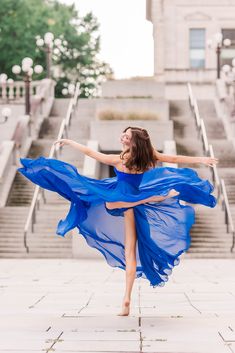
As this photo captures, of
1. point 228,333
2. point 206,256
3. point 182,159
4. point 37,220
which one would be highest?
point 182,159

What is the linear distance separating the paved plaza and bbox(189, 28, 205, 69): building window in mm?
31378

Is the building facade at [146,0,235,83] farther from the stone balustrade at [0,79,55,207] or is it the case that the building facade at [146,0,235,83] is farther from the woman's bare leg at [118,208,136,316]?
the woman's bare leg at [118,208,136,316]

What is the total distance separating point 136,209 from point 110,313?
3.76 ft

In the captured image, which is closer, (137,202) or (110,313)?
(137,202)

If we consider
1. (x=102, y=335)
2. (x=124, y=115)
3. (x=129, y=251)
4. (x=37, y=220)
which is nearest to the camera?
(x=102, y=335)

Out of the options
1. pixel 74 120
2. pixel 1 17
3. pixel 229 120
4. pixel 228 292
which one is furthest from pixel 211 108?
pixel 228 292

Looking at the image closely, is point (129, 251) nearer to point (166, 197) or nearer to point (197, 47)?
point (166, 197)

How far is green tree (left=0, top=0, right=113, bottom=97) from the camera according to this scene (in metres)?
49.4

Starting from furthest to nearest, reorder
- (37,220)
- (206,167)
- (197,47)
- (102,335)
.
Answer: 1. (197,47)
2. (206,167)
3. (37,220)
4. (102,335)

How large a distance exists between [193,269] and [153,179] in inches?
316

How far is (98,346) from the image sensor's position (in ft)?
21.1

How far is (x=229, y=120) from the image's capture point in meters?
32.6

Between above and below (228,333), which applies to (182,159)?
above

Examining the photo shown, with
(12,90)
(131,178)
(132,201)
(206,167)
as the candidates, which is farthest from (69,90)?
(132,201)
